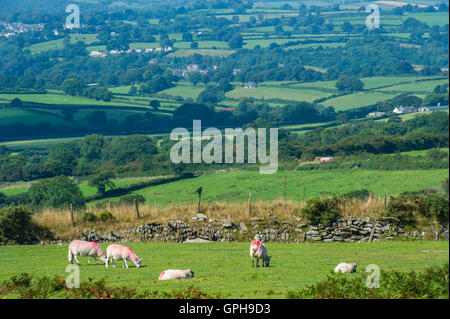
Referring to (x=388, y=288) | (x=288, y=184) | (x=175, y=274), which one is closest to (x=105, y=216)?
(x=175, y=274)

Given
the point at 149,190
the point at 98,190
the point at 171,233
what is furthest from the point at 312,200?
the point at 98,190

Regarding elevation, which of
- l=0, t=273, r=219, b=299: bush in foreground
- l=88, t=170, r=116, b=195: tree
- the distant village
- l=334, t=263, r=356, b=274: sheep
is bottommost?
the distant village

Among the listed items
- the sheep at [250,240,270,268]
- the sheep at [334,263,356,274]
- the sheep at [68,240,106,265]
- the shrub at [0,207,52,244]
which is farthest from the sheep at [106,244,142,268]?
the shrub at [0,207,52,244]

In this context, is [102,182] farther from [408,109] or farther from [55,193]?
[408,109]

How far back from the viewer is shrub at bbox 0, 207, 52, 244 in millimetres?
30875

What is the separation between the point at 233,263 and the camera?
2288 cm

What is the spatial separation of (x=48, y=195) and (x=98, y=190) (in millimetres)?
7061

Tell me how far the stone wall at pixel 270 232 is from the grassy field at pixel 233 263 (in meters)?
2.68

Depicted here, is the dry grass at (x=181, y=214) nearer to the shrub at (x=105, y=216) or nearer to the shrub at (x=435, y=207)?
the shrub at (x=105, y=216)

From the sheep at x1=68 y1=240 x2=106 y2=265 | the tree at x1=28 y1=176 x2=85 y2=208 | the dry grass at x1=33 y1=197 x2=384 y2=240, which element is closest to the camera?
the sheep at x1=68 y1=240 x2=106 y2=265

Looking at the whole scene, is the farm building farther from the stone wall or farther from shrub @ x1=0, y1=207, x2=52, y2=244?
shrub @ x1=0, y1=207, x2=52, y2=244

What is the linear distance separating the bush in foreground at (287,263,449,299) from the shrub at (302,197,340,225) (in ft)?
46.6
